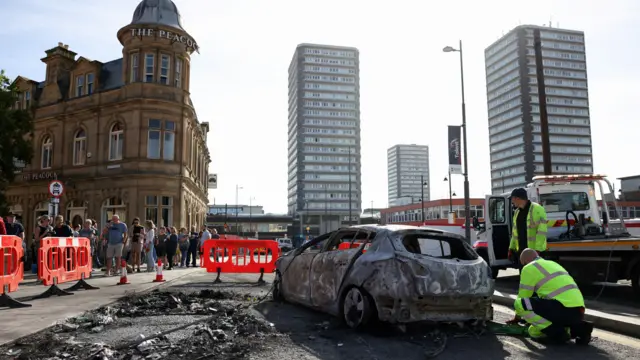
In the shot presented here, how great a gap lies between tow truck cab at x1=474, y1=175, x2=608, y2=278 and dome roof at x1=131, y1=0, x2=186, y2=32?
68.8ft

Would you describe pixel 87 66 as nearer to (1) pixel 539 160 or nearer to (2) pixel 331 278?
(2) pixel 331 278

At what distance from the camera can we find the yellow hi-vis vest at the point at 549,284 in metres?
5.23

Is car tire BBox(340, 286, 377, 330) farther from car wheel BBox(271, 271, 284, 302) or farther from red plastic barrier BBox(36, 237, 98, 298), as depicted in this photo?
red plastic barrier BBox(36, 237, 98, 298)

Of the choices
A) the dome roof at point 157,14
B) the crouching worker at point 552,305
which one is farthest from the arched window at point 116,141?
the crouching worker at point 552,305

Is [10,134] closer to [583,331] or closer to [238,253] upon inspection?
[238,253]

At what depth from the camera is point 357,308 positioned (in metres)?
5.69

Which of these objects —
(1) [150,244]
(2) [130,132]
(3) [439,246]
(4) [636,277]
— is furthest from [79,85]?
(4) [636,277]

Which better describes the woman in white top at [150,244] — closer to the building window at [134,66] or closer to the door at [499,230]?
the door at [499,230]

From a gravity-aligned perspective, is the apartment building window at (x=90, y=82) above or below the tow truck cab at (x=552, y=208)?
above

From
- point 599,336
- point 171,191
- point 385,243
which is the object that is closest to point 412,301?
point 385,243

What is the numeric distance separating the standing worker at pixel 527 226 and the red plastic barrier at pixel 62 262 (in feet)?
28.1

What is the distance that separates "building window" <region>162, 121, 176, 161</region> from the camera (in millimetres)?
25109

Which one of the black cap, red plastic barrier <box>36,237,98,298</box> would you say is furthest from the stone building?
the black cap

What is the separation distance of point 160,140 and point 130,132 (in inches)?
62.5
